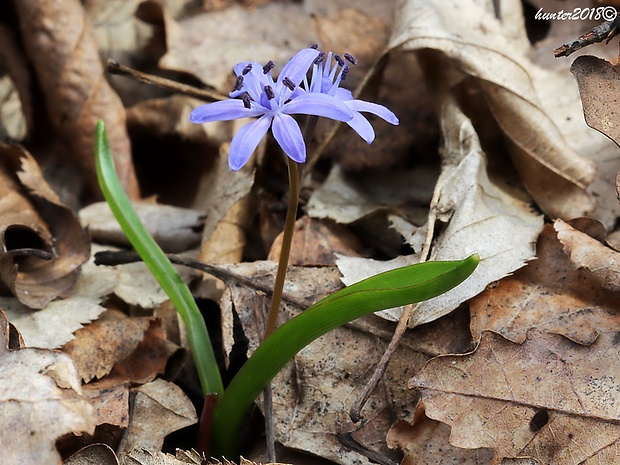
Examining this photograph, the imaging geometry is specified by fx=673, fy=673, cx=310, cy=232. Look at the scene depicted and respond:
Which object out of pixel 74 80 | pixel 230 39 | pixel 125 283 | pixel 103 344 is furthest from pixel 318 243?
pixel 230 39

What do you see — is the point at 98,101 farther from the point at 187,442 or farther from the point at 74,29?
the point at 187,442

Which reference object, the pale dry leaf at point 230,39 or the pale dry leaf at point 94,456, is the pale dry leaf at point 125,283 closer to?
the pale dry leaf at point 94,456

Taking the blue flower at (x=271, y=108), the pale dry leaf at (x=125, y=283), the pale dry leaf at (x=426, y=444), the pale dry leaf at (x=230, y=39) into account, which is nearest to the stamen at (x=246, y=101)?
the blue flower at (x=271, y=108)

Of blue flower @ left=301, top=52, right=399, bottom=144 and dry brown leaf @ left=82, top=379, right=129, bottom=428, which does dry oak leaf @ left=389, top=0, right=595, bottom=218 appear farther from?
dry brown leaf @ left=82, top=379, right=129, bottom=428

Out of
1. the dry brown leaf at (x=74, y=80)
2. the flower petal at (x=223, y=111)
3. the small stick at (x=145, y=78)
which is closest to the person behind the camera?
the flower petal at (x=223, y=111)

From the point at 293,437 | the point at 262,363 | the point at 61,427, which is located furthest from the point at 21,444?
the point at 293,437
